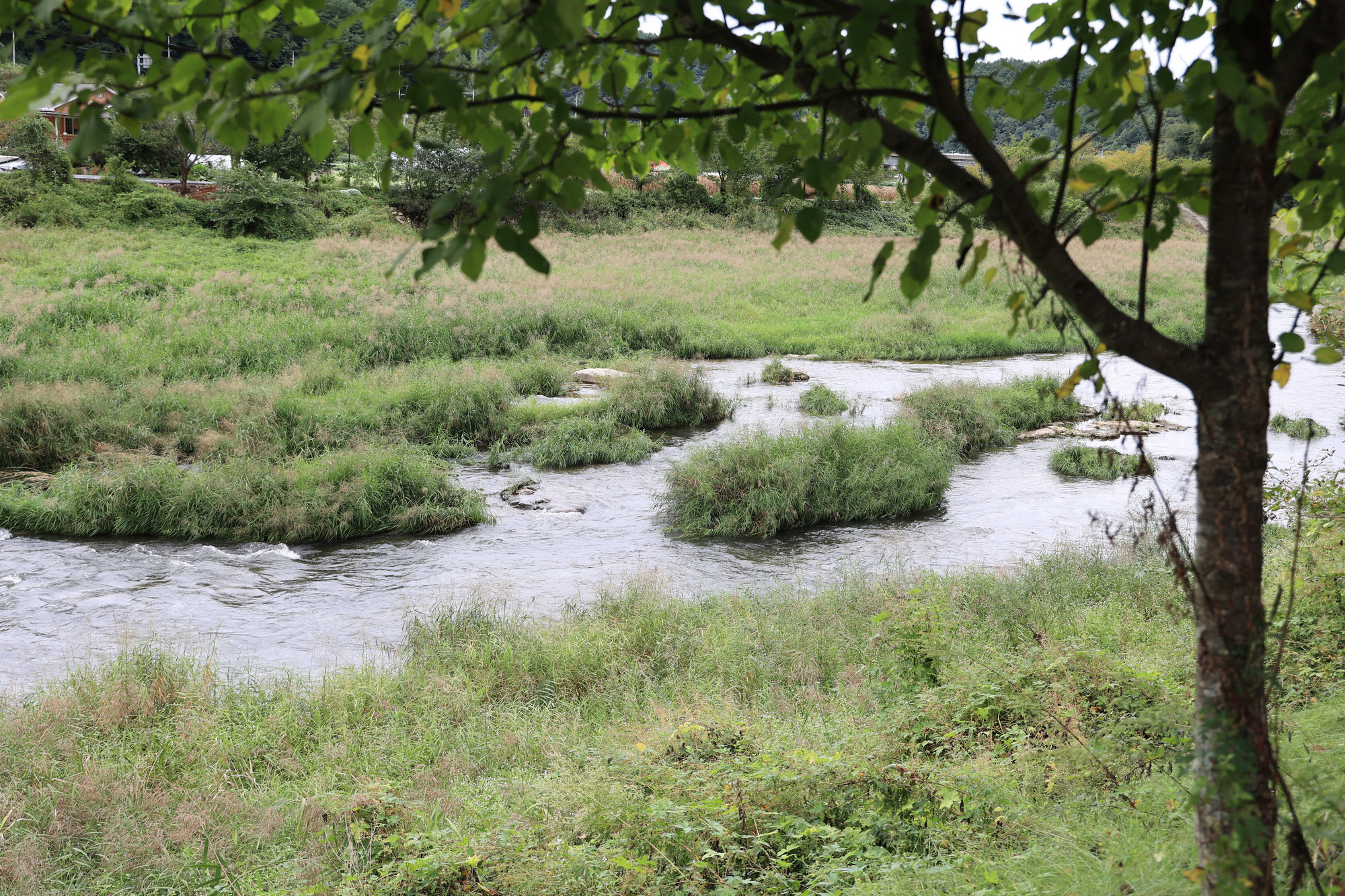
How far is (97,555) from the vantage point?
10836mm

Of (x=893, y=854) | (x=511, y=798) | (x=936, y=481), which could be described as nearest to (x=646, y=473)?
(x=936, y=481)

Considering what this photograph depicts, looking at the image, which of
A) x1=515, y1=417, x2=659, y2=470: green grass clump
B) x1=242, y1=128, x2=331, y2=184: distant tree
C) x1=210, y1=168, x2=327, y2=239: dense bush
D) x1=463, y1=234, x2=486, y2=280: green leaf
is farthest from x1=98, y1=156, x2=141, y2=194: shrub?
x1=463, y1=234, x2=486, y2=280: green leaf

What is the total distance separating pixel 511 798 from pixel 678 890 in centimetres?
138

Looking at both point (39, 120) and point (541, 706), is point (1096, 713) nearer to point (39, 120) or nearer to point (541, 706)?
point (541, 706)

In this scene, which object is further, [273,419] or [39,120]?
[39,120]

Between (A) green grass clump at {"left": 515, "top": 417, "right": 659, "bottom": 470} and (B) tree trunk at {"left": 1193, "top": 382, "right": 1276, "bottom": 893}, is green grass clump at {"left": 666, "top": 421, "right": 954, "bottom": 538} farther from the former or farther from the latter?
(B) tree trunk at {"left": 1193, "top": 382, "right": 1276, "bottom": 893}

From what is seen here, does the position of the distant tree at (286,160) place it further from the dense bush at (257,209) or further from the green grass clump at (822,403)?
the green grass clump at (822,403)

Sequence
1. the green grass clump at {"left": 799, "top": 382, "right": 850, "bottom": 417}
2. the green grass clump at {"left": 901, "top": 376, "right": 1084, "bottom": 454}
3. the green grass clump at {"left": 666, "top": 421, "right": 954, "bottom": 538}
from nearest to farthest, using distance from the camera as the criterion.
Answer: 1. the green grass clump at {"left": 666, "top": 421, "right": 954, "bottom": 538}
2. the green grass clump at {"left": 901, "top": 376, "right": 1084, "bottom": 454}
3. the green grass clump at {"left": 799, "top": 382, "right": 850, "bottom": 417}

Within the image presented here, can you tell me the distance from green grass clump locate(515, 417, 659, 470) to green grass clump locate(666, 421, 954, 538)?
1994mm

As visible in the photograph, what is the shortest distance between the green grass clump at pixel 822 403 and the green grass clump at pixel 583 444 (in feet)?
11.3

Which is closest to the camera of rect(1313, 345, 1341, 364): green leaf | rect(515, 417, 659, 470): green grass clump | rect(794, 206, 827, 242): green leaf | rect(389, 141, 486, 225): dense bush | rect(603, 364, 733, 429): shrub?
rect(794, 206, 827, 242): green leaf

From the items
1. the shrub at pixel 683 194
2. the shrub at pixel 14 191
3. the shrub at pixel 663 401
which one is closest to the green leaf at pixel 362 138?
the shrub at pixel 663 401

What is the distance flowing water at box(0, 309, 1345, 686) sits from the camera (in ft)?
28.6

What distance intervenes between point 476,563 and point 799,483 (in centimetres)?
443
